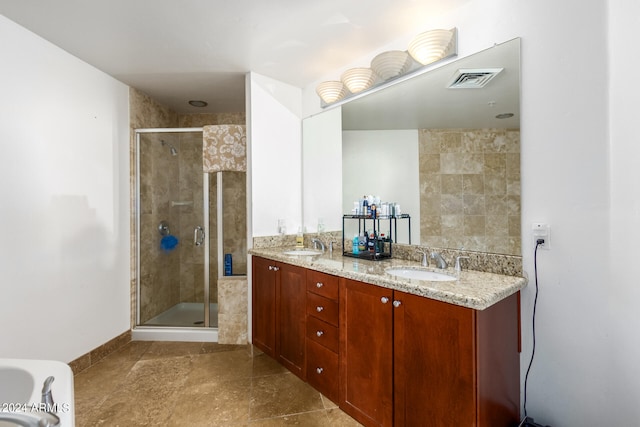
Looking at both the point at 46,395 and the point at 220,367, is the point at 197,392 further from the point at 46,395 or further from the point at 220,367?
the point at 46,395

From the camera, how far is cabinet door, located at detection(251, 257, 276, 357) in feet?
7.69

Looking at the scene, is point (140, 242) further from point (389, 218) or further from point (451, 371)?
point (451, 371)

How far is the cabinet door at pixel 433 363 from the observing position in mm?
1173

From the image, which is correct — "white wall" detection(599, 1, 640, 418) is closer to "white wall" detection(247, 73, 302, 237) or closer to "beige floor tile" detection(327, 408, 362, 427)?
"beige floor tile" detection(327, 408, 362, 427)

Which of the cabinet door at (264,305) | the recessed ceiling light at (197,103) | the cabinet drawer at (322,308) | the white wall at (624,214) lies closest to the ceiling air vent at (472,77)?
the white wall at (624,214)

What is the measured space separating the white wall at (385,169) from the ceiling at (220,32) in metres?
0.66

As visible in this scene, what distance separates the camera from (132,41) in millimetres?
2096

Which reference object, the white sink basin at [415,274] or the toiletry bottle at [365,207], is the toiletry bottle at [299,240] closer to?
the toiletry bottle at [365,207]

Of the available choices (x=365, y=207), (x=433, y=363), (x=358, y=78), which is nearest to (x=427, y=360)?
(x=433, y=363)

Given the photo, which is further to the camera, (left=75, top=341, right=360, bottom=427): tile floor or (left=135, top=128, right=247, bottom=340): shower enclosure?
(left=135, top=128, right=247, bottom=340): shower enclosure

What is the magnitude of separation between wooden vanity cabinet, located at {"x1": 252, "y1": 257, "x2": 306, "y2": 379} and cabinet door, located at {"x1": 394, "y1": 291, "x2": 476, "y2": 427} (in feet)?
2.62

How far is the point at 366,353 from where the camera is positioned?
5.16ft

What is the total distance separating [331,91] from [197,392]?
8.12 feet

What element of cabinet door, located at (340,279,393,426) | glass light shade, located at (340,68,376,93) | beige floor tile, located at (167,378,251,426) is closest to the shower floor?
beige floor tile, located at (167,378,251,426)
